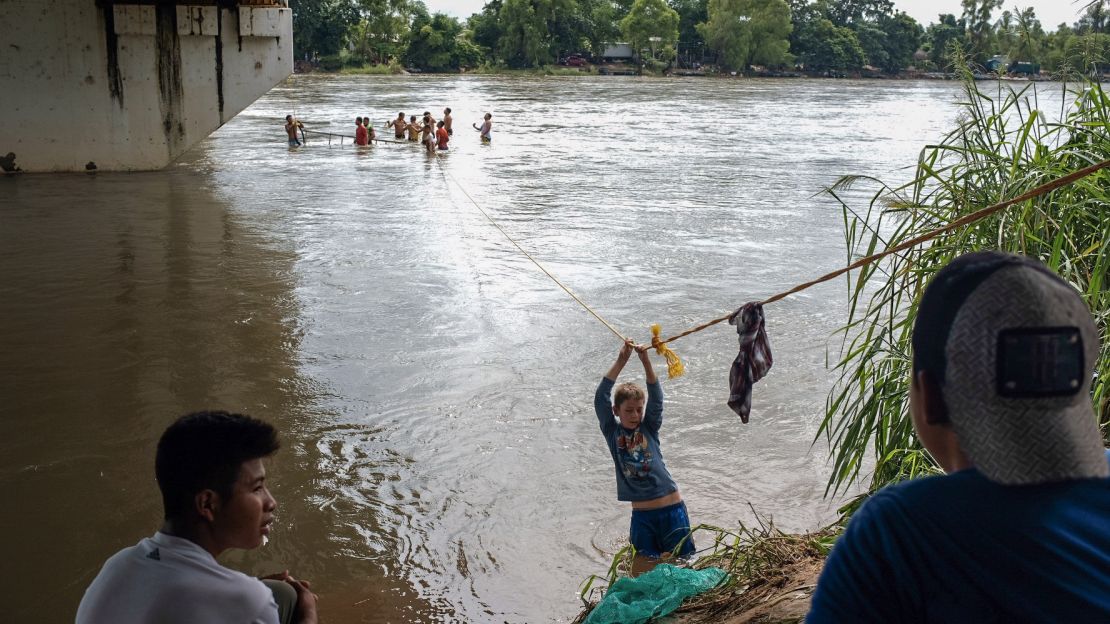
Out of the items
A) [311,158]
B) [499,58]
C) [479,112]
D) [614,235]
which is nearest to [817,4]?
[499,58]

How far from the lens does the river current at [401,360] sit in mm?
5934

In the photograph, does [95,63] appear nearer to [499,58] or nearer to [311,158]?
[311,158]

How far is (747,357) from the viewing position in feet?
15.2

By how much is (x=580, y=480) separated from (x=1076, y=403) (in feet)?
18.9

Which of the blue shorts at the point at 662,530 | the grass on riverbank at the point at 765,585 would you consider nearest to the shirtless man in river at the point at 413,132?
the blue shorts at the point at 662,530

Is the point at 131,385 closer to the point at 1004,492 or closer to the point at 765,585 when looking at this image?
the point at 765,585

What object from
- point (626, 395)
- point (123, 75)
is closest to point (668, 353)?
point (626, 395)

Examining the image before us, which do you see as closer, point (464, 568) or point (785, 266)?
point (464, 568)

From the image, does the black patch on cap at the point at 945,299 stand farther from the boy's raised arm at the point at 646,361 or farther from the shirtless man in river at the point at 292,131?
the shirtless man in river at the point at 292,131

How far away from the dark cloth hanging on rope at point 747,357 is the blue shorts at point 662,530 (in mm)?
874

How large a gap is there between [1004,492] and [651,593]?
116 inches

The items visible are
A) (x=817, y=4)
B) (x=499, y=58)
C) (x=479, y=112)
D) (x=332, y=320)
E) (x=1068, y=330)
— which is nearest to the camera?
(x=1068, y=330)

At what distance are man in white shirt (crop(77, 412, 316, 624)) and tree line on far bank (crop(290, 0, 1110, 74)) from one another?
7831cm

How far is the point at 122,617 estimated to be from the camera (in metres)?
2.10
